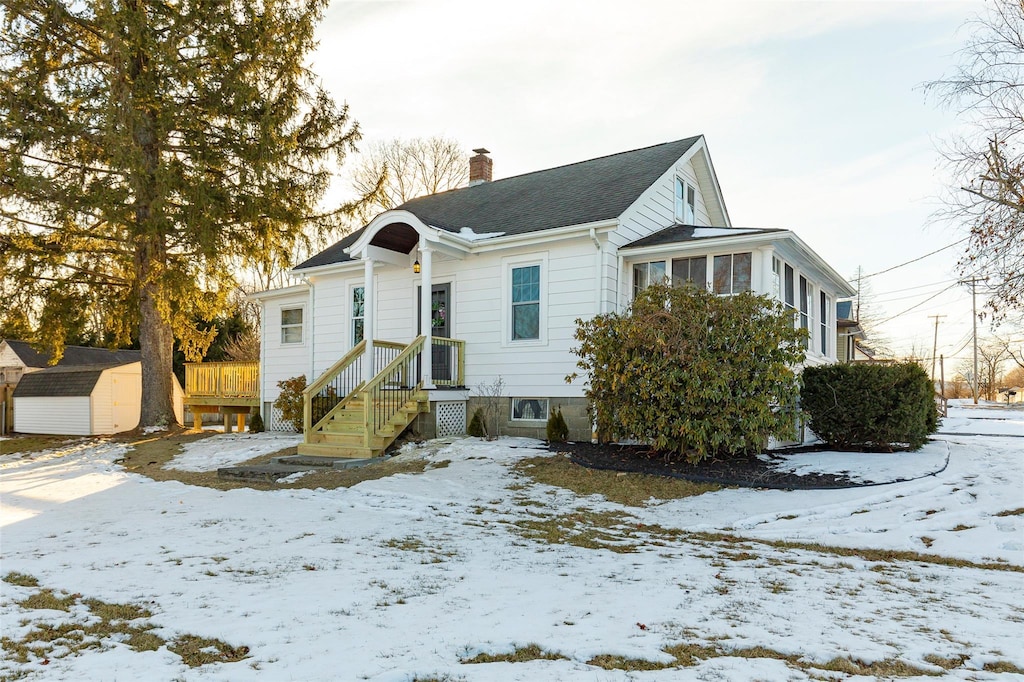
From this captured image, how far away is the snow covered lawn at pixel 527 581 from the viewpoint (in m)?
3.39

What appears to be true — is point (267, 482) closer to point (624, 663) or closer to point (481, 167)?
point (624, 663)

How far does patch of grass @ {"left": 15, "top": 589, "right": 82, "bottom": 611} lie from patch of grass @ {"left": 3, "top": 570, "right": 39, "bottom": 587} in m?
0.32

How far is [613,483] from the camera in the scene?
8.77 meters

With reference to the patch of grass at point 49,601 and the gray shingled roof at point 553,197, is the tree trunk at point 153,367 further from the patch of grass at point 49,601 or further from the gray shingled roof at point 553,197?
the patch of grass at point 49,601

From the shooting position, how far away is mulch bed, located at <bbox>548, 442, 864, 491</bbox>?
28.1 feet

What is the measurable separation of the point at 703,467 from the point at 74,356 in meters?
26.7

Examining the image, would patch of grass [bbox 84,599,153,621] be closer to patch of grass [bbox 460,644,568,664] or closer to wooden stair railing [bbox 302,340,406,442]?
patch of grass [bbox 460,644,568,664]

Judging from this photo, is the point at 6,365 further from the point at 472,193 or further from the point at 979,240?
the point at 979,240

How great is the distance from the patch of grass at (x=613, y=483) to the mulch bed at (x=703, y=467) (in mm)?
215

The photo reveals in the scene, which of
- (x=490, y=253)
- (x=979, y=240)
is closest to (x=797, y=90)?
(x=979, y=240)

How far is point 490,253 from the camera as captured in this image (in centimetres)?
1304

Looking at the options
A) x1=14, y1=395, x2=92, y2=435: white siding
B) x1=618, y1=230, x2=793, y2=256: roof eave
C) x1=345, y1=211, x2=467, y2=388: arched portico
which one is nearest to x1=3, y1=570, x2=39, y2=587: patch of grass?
x1=345, y1=211, x2=467, y2=388: arched portico

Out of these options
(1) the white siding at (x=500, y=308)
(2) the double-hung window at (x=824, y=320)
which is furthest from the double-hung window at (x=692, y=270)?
(2) the double-hung window at (x=824, y=320)

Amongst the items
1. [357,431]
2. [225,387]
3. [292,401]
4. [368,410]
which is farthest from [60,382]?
[368,410]
